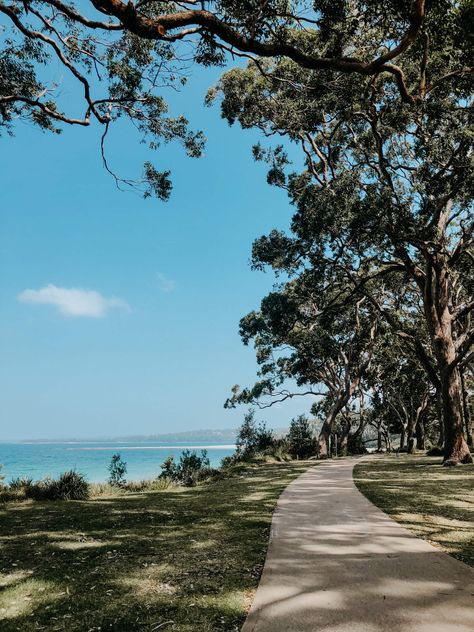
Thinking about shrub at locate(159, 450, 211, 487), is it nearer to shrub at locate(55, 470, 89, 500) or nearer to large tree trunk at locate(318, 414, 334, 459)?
shrub at locate(55, 470, 89, 500)

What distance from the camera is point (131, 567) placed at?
4.24m

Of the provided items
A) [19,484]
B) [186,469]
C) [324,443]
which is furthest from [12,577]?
[324,443]

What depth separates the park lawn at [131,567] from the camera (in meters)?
3.15

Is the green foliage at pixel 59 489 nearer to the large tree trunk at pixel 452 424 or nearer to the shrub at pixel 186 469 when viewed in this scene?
the shrub at pixel 186 469

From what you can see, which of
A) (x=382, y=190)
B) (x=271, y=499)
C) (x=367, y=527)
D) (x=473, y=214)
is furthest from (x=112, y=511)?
(x=473, y=214)

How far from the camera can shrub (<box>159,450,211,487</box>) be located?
47.3 ft

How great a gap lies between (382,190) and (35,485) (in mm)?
12773

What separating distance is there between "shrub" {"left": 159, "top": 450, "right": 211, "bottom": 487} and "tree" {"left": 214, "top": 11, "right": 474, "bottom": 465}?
25.7 feet

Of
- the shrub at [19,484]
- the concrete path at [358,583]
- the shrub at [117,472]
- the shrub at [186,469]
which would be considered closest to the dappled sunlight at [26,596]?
the concrete path at [358,583]

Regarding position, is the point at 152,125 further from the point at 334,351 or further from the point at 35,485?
the point at 334,351

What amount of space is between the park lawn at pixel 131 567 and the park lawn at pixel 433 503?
202 cm

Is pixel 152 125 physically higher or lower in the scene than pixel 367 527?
higher

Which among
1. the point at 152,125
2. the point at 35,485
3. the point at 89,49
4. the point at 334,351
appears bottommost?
the point at 35,485

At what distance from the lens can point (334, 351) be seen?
93.0ft
